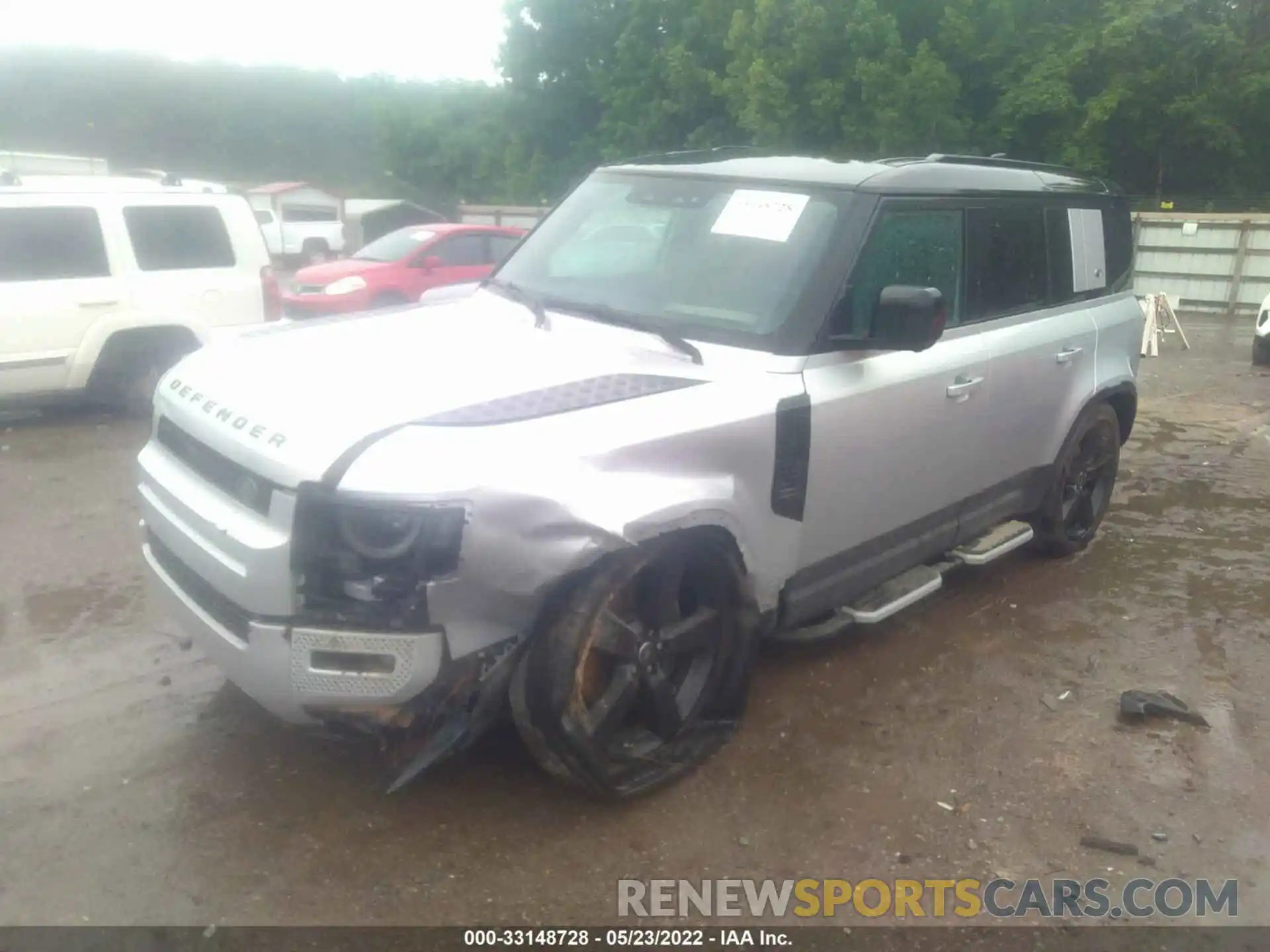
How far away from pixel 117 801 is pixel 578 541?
1683mm

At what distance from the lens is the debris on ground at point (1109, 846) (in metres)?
3.20

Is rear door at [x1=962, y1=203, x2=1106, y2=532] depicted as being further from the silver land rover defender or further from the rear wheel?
the rear wheel

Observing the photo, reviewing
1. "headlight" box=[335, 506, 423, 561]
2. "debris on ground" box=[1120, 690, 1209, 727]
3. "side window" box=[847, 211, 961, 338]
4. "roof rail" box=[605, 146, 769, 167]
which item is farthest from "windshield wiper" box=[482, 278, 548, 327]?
"debris on ground" box=[1120, 690, 1209, 727]

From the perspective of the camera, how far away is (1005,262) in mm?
4574

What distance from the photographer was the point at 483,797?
10.8 feet

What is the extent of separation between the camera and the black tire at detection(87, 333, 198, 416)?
7.92 metres

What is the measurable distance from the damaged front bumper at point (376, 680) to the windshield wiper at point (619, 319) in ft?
3.87

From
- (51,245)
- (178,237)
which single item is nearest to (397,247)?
(178,237)

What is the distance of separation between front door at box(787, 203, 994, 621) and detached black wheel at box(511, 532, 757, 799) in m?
0.41

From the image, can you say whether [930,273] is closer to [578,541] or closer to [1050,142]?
[578,541]

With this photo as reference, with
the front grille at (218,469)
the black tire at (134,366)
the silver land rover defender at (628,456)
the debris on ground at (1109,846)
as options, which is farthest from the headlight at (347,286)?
the debris on ground at (1109,846)

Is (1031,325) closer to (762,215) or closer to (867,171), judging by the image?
(867,171)

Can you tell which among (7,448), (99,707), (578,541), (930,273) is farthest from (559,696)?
(7,448)

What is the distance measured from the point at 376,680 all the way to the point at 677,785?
1.14 meters
